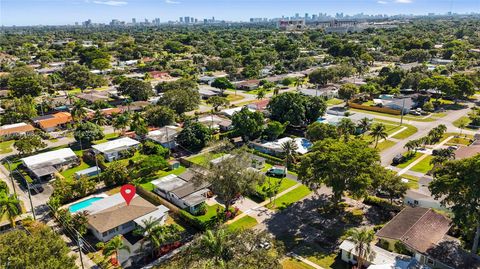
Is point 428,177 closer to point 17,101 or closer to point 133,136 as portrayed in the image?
point 133,136

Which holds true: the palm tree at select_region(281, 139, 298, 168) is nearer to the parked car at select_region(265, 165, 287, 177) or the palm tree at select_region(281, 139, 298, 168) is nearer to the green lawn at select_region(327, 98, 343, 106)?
the parked car at select_region(265, 165, 287, 177)

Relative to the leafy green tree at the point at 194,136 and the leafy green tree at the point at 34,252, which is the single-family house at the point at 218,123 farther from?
the leafy green tree at the point at 34,252

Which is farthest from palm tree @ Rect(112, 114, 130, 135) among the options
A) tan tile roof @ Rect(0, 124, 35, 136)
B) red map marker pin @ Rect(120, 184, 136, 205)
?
red map marker pin @ Rect(120, 184, 136, 205)

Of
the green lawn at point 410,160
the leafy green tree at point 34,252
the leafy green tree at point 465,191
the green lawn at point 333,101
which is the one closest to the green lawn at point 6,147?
the leafy green tree at point 34,252

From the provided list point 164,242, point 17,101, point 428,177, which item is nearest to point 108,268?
point 164,242

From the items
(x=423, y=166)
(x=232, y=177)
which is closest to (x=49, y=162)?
(x=232, y=177)

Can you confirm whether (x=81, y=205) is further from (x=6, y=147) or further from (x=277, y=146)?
(x=6, y=147)
